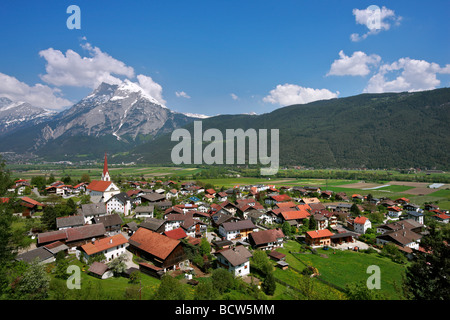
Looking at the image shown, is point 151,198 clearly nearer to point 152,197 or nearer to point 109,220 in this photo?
point 152,197

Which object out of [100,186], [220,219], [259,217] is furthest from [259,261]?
[100,186]

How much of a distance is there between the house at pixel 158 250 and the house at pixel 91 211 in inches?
451

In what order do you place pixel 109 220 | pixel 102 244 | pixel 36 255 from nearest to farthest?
1. pixel 36 255
2. pixel 102 244
3. pixel 109 220

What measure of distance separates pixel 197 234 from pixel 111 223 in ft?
39.3

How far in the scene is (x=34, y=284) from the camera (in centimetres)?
1407

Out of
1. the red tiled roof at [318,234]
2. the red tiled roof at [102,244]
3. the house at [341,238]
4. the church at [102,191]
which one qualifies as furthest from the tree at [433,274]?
the church at [102,191]

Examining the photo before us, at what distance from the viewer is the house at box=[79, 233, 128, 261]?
2180 cm

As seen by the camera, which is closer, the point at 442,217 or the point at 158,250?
the point at 158,250

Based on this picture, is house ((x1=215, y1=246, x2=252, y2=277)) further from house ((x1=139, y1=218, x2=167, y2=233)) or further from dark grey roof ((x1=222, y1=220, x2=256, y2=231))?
house ((x1=139, y1=218, x2=167, y2=233))

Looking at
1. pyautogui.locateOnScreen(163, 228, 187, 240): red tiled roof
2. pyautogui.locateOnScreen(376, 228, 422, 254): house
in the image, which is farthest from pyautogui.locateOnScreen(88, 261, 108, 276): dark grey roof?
pyautogui.locateOnScreen(376, 228, 422, 254): house

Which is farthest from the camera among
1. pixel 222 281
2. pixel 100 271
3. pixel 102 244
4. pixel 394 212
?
pixel 394 212

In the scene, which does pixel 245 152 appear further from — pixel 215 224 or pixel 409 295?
pixel 409 295

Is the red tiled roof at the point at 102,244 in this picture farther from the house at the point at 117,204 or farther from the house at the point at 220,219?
the house at the point at 117,204

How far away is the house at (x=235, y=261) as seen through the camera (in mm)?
21688
